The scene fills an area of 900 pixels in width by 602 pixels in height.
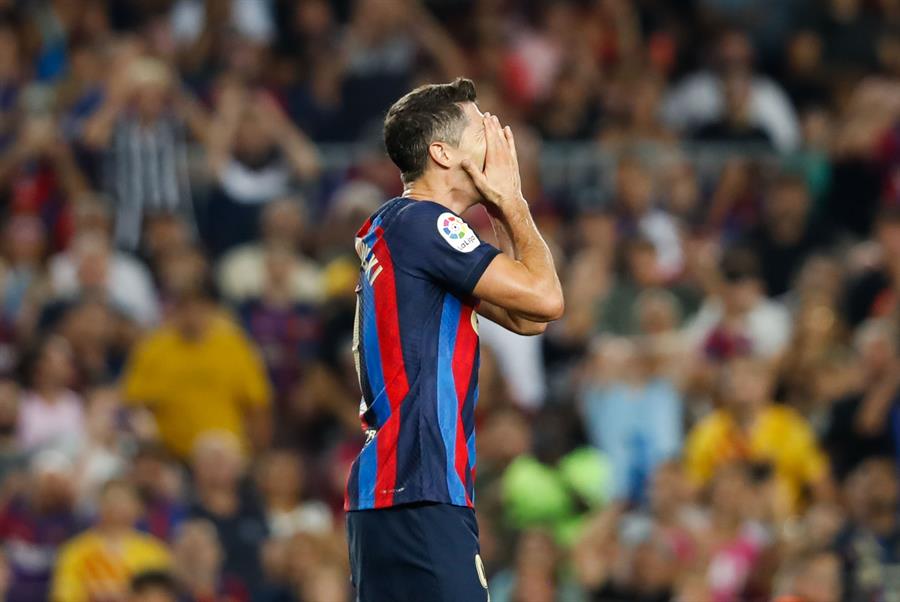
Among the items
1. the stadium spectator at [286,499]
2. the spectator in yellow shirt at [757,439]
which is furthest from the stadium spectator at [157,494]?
the spectator in yellow shirt at [757,439]

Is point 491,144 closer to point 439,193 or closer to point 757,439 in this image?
point 439,193

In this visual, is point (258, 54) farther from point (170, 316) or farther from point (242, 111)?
point (170, 316)

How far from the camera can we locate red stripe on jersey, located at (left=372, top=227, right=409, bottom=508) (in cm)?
498

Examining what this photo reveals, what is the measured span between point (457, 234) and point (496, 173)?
9.8 inches

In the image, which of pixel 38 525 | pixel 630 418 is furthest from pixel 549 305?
pixel 630 418

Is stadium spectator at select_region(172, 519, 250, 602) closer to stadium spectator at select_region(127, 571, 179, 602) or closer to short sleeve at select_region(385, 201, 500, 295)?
stadium spectator at select_region(127, 571, 179, 602)

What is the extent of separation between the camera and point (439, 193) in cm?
520

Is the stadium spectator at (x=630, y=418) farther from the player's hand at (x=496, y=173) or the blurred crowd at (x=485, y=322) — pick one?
the player's hand at (x=496, y=173)

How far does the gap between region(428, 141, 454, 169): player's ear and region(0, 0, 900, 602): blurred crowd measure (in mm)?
3967

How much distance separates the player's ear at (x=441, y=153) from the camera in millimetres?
5145

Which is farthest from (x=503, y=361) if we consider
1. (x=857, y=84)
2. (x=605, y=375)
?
(x=857, y=84)

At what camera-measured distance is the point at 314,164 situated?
1354cm

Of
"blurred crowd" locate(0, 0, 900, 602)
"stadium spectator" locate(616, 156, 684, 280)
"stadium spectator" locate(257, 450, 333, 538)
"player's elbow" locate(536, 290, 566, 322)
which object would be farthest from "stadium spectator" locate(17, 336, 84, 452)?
"player's elbow" locate(536, 290, 566, 322)

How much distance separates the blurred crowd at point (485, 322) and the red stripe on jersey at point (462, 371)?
3.74 meters
